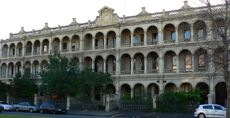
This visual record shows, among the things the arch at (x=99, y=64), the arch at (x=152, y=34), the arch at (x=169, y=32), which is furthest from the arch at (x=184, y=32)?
the arch at (x=99, y=64)

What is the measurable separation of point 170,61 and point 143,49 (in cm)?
398

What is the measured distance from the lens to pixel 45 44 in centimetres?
6875

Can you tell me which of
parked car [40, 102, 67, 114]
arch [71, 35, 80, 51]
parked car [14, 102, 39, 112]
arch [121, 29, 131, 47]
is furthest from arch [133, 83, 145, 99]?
parked car [14, 102, 39, 112]

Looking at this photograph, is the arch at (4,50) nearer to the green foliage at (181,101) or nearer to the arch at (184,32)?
the arch at (184,32)

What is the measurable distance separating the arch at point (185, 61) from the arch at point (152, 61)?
3511mm

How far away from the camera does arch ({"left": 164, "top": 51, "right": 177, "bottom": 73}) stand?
179ft

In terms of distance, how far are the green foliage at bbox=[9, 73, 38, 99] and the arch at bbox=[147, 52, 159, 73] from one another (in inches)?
740

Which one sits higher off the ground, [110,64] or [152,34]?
[152,34]

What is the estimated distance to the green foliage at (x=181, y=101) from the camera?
4662 cm

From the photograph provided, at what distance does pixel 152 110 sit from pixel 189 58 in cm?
934

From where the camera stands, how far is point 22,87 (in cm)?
6288

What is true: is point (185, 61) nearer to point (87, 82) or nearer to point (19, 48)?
point (87, 82)

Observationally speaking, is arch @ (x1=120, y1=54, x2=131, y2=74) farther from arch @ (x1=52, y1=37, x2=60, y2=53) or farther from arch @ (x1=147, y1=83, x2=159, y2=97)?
arch @ (x1=52, y1=37, x2=60, y2=53)

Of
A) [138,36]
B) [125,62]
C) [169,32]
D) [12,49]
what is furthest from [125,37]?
[12,49]
